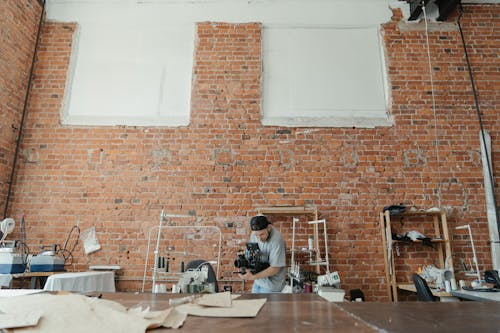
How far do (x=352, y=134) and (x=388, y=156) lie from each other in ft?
1.81

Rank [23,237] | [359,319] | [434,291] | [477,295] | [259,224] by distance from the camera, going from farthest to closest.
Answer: [23,237], [434,291], [259,224], [477,295], [359,319]

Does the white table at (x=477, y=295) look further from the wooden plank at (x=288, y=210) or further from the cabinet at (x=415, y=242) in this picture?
the wooden plank at (x=288, y=210)

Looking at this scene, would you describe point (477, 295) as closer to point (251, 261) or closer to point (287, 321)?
point (251, 261)

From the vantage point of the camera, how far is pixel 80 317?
2.49ft

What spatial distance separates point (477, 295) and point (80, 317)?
3.33 meters

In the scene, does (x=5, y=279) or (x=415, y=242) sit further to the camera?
(x=415, y=242)

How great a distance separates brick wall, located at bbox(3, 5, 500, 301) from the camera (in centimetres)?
417

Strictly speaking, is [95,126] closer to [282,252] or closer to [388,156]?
[282,252]

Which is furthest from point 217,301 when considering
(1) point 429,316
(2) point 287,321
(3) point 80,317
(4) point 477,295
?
(4) point 477,295

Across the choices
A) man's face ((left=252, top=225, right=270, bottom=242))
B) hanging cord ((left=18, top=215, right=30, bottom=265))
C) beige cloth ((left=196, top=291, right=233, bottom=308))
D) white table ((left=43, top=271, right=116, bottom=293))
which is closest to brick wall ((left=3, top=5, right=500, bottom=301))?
hanging cord ((left=18, top=215, right=30, bottom=265))

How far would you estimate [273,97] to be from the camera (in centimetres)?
463

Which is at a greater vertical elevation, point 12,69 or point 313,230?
point 12,69

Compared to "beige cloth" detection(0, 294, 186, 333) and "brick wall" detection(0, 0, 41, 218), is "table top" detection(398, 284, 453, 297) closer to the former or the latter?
"beige cloth" detection(0, 294, 186, 333)

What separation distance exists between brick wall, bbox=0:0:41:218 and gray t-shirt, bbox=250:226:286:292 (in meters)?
3.45
